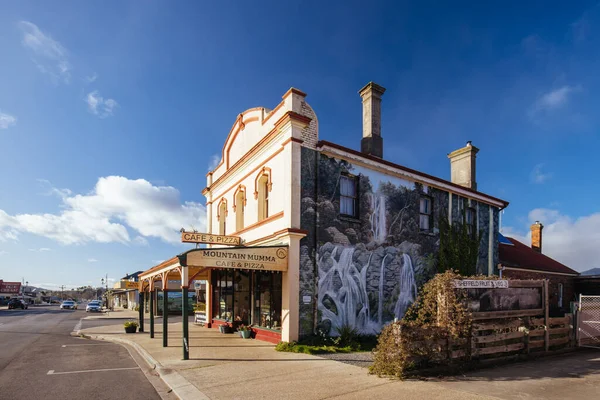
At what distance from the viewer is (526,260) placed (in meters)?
23.4

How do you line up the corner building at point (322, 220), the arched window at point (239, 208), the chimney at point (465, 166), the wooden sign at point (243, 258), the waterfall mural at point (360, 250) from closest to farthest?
the wooden sign at point (243, 258) → the corner building at point (322, 220) → the waterfall mural at point (360, 250) → the arched window at point (239, 208) → the chimney at point (465, 166)

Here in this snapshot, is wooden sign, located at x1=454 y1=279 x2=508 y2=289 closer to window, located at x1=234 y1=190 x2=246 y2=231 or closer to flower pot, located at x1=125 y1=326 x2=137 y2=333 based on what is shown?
window, located at x1=234 y1=190 x2=246 y2=231

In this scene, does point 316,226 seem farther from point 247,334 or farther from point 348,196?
point 247,334

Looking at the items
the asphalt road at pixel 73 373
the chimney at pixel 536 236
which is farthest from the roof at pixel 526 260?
the asphalt road at pixel 73 373

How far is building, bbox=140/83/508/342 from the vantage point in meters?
12.8

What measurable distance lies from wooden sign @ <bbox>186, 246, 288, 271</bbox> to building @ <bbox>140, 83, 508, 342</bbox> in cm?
3

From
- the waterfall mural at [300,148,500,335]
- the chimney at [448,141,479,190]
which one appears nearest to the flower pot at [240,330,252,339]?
the waterfall mural at [300,148,500,335]

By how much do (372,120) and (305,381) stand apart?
463 inches

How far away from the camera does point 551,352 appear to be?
35.9 ft

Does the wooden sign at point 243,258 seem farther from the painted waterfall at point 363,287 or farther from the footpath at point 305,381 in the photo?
the footpath at point 305,381

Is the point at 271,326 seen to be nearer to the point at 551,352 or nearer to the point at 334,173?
the point at 334,173

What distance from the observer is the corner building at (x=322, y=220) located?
1301 cm

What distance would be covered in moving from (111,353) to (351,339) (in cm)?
813

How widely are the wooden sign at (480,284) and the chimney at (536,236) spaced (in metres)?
22.0
